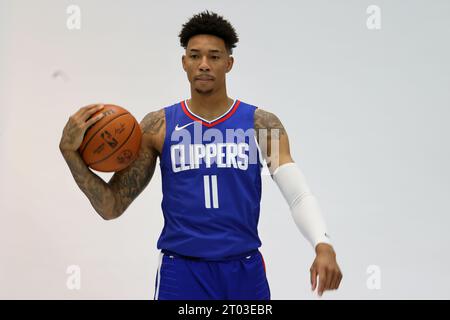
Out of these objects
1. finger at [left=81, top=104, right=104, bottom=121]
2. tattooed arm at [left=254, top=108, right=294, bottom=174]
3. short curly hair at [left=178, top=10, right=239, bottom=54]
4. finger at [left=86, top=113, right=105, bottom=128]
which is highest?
short curly hair at [left=178, top=10, right=239, bottom=54]

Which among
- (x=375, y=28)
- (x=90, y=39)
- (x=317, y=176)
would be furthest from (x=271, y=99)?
(x=90, y=39)

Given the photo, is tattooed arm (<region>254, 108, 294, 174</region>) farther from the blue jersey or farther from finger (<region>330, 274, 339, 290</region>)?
finger (<region>330, 274, 339, 290</region>)

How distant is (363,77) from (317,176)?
83cm

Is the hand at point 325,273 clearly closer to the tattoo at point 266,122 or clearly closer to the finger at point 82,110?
the tattoo at point 266,122

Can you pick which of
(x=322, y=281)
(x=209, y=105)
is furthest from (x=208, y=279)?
(x=209, y=105)

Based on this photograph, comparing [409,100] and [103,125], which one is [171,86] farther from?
[103,125]

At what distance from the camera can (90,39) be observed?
4.57m

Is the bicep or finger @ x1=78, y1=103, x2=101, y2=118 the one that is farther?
the bicep

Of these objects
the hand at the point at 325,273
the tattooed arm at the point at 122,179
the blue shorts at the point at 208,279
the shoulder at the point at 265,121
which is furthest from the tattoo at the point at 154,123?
→ the hand at the point at 325,273

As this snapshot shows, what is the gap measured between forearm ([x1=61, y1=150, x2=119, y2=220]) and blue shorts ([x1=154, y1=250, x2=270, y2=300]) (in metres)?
0.30

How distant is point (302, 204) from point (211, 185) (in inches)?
13.3

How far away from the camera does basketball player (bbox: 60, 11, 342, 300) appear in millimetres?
2211

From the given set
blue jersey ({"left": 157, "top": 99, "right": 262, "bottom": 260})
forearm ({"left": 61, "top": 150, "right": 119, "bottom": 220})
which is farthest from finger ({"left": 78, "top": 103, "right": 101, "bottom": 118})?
blue jersey ({"left": 157, "top": 99, "right": 262, "bottom": 260})

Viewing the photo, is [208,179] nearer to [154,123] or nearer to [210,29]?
[154,123]
